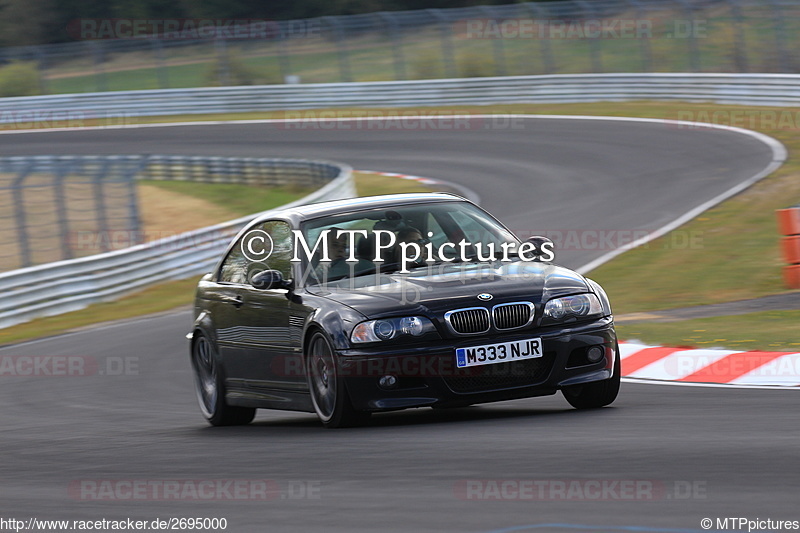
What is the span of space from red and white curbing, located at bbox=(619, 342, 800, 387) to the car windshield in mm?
1812

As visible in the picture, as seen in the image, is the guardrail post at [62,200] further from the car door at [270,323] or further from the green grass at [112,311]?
the car door at [270,323]

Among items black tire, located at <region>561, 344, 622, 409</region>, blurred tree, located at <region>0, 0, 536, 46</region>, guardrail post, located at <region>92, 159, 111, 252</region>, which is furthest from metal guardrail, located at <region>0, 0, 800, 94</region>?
black tire, located at <region>561, 344, 622, 409</region>

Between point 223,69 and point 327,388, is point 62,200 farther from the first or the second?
point 223,69

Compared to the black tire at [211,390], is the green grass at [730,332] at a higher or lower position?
lower

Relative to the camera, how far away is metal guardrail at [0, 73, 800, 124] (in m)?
31.3

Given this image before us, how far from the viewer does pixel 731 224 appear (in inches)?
703

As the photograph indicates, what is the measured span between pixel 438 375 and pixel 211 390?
2.53m

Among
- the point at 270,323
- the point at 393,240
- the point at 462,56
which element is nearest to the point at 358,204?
the point at 393,240

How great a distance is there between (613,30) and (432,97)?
5.66 m

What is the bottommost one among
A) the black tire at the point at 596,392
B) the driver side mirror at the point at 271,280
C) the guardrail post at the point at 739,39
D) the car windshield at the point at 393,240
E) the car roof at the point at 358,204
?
the guardrail post at the point at 739,39

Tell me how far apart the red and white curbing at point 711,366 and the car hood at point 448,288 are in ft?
5.93

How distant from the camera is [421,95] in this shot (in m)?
38.8

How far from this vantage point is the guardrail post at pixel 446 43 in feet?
126

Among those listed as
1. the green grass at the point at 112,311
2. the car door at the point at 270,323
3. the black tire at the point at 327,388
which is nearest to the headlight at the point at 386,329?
the black tire at the point at 327,388
